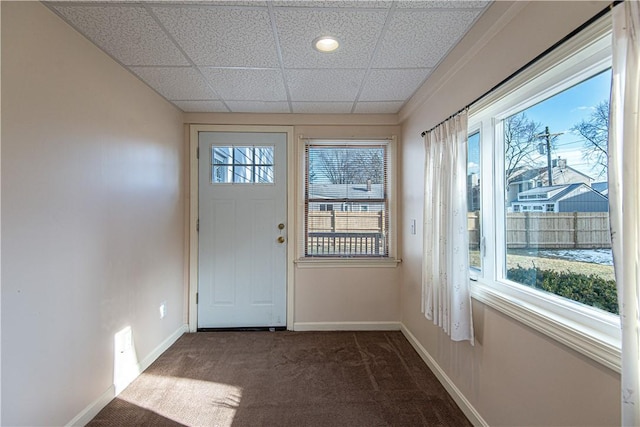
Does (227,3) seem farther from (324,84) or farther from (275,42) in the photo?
(324,84)

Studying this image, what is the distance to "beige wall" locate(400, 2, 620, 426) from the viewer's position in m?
1.07

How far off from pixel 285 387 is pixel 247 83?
7.75ft

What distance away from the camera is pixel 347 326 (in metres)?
3.16

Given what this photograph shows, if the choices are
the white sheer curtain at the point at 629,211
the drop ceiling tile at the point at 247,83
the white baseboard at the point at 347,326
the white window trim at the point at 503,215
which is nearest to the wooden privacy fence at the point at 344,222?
the white baseboard at the point at 347,326

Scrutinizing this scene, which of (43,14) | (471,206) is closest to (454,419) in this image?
(471,206)

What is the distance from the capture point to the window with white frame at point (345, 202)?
323cm

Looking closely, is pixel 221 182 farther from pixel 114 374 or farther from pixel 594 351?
pixel 594 351

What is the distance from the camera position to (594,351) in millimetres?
1020

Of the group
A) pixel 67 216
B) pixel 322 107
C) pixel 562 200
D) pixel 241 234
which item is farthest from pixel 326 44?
pixel 241 234

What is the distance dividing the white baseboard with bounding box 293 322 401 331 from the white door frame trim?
Answer: 18 centimetres

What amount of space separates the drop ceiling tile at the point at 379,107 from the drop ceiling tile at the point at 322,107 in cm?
11

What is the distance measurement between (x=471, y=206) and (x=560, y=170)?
0.65 meters

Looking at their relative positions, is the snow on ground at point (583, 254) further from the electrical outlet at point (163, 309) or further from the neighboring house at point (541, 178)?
the electrical outlet at point (163, 309)

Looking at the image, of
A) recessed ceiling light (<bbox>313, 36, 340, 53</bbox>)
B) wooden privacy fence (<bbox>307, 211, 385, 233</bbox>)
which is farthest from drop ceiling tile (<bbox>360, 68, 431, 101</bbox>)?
wooden privacy fence (<bbox>307, 211, 385, 233</bbox>)
